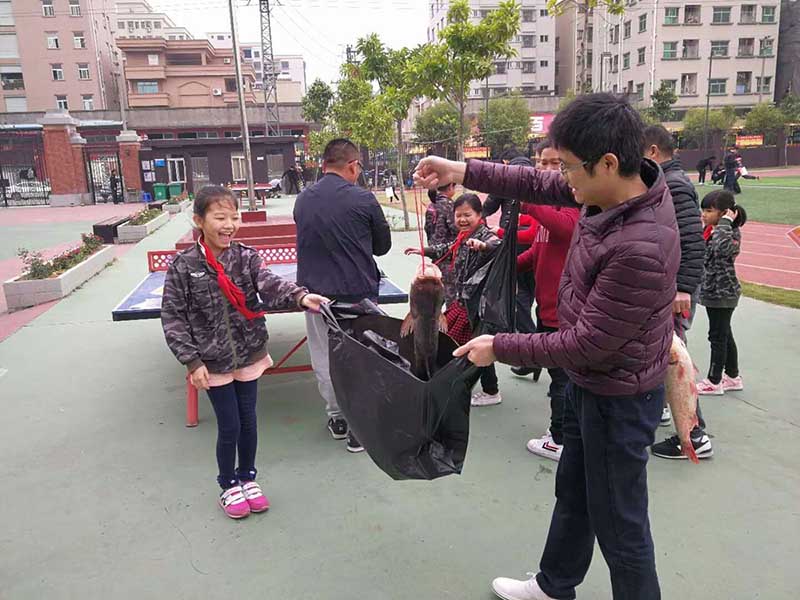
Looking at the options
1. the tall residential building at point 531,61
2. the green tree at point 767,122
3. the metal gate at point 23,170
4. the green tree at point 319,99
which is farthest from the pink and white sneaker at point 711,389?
the tall residential building at point 531,61

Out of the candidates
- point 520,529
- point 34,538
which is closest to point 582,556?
point 520,529

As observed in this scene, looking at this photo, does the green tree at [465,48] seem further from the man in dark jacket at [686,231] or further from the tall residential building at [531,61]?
the tall residential building at [531,61]

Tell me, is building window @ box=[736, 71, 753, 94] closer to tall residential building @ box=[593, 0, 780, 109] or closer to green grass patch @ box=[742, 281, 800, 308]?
tall residential building @ box=[593, 0, 780, 109]

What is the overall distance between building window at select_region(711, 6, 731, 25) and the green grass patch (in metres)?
55.3

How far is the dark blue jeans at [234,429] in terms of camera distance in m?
2.85

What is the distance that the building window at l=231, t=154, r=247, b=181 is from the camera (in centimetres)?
3108

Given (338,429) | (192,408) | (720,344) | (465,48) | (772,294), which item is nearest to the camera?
(338,429)

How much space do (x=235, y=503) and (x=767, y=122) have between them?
173 ft

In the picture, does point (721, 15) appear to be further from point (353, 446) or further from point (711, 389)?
point (353, 446)

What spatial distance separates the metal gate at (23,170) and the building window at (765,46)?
56.6m

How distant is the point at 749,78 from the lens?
53.8 m

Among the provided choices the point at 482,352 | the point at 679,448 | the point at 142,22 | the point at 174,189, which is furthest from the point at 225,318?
the point at 142,22

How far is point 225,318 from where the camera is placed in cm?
284

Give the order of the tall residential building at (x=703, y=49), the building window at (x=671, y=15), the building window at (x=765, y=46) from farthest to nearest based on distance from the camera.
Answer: the building window at (x=765, y=46)
the tall residential building at (x=703, y=49)
the building window at (x=671, y=15)
